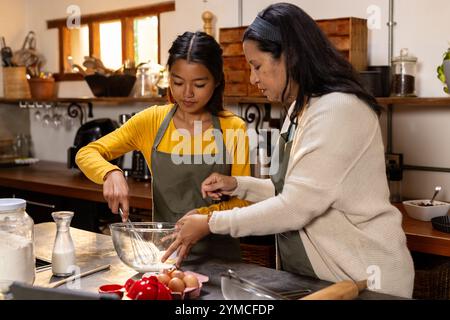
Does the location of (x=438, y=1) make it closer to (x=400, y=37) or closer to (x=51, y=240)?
(x=400, y=37)

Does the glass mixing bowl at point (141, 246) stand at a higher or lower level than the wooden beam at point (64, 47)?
lower

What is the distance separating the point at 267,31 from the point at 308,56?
0.41 feet

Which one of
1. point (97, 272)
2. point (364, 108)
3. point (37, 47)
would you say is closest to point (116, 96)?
point (37, 47)

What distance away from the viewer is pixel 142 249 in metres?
1.62

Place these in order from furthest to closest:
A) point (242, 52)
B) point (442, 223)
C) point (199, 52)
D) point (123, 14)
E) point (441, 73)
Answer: point (123, 14)
point (242, 52)
point (441, 73)
point (442, 223)
point (199, 52)

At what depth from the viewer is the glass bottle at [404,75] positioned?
2.74 meters

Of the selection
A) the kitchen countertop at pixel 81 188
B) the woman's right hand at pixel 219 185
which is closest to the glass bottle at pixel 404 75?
the kitchen countertop at pixel 81 188

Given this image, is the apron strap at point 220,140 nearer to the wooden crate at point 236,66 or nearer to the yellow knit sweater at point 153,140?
the yellow knit sweater at point 153,140

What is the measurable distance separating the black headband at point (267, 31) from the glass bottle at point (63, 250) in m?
0.70

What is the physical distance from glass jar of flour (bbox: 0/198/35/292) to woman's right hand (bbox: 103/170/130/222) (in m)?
0.31

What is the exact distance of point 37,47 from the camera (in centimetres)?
468

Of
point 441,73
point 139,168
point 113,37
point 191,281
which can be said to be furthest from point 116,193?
point 113,37

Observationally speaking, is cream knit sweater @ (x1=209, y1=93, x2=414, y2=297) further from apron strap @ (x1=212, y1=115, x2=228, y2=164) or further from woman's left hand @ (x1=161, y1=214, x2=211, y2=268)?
apron strap @ (x1=212, y1=115, x2=228, y2=164)

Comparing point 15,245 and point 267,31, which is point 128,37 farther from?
point 15,245
